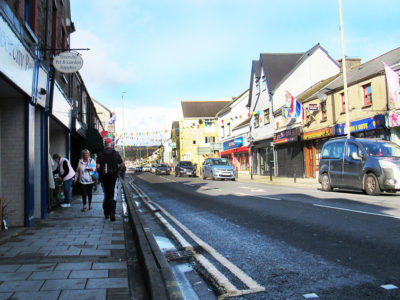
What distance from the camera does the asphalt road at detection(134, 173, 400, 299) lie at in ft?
11.1

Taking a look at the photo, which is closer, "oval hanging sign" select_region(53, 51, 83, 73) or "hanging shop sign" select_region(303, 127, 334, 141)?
"oval hanging sign" select_region(53, 51, 83, 73)

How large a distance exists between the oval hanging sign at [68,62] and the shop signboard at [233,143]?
30.8 m

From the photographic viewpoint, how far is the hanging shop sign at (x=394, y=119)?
15828 millimetres

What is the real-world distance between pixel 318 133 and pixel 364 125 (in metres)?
4.11

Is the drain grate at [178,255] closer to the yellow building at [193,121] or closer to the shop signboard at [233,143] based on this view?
the shop signboard at [233,143]

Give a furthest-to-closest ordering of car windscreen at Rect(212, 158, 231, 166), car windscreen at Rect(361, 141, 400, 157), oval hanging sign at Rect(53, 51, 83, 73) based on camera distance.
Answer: car windscreen at Rect(212, 158, 231, 166)
car windscreen at Rect(361, 141, 400, 157)
oval hanging sign at Rect(53, 51, 83, 73)

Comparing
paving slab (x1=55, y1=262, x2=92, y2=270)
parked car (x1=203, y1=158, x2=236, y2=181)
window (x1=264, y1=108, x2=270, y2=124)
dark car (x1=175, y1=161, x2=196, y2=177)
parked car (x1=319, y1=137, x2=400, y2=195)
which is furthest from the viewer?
dark car (x1=175, y1=161, x2=196, y2=177)

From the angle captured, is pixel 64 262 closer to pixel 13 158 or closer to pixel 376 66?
pixel 13 158

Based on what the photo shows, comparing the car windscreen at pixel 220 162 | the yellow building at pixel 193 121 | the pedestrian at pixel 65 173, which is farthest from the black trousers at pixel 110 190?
the yellow building at pixel 193 121

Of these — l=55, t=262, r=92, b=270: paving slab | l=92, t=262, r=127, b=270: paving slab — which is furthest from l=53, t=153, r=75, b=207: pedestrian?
l=92, t=262, r=127, b=270: paving slab

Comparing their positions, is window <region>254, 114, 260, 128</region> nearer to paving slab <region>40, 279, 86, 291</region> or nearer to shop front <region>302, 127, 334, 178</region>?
shop front <region>302, 127, 334, 178</region>

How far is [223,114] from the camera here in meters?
47.3

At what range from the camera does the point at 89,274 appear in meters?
3.75

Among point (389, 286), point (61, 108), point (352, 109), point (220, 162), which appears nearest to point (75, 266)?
point (389, 286)
